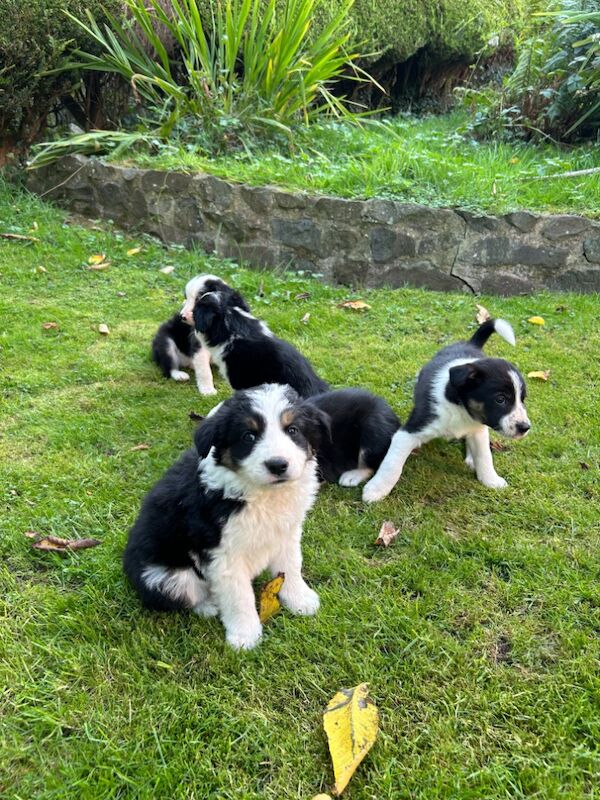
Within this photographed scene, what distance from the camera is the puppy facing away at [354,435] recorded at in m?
3.71

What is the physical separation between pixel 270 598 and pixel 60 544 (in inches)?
44.6

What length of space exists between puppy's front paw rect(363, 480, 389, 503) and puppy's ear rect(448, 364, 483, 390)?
A: 0.75 meters

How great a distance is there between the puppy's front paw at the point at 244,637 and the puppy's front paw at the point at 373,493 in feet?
3.91

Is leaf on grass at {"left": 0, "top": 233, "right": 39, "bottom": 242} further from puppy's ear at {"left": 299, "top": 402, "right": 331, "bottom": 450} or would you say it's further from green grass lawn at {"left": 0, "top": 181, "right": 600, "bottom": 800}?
puppy's ear at {"left": 299, "top": 402, "right": 331, "bottom": 450}

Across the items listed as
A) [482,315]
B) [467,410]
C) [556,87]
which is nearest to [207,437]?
[467,410]

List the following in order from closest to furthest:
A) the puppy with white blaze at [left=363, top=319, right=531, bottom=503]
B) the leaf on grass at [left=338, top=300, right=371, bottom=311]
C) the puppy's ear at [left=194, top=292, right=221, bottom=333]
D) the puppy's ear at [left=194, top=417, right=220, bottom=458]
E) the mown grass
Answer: the puppy's ear at [left=194, top=417, right=220, bottom=458] < the puppy with white blaze at [left=363, top=319, right=531, bottom=503] < the puppy's ear at [left=194, top=292, right=221, bottom=333] < the leaf on grass at [left=338, top=300, right=371, bottom=311] < the mown grass

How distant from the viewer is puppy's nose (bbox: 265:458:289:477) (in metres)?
2.32

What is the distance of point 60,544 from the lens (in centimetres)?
298

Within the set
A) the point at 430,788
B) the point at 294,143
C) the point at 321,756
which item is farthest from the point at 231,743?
the point at 294,143

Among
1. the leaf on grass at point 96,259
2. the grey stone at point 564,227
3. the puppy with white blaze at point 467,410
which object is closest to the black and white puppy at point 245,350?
the puppy with white blaze at point 467,410

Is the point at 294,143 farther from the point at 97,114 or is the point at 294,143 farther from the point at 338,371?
the point at 338,371

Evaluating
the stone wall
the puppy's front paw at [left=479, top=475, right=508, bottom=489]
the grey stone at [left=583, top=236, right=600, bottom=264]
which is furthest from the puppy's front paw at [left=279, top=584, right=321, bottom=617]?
the grey stone at [left=583, top=236, right=600, bottom=264]

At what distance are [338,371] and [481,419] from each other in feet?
5.83

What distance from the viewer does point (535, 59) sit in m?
8.62
